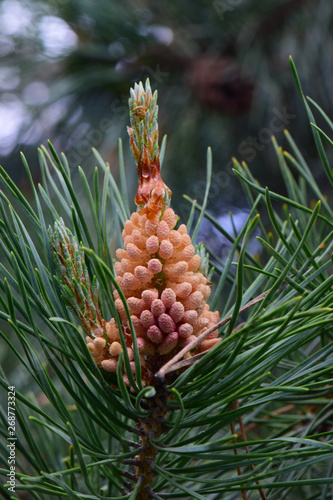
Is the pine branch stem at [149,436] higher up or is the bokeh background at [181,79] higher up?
the bokeh background at [181,79]

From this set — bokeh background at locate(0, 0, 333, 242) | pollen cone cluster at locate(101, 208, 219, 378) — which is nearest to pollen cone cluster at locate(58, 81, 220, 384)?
pollen cone cluster at locate(101, 208, 219, 378)

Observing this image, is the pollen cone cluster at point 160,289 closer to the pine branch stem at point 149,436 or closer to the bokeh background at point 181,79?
the pine branch stem at point 149,436

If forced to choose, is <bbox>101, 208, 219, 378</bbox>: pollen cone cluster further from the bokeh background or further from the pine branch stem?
the bokeh background

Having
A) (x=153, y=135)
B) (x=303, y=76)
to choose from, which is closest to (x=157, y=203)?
(x=153, y=135)

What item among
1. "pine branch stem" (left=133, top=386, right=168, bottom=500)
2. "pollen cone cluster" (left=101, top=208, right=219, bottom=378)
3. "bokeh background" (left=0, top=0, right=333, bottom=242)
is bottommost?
"pine branch stem" (left=133, top=386, right=168, bottom=500)

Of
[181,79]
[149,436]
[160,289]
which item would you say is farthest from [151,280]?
[181,79]

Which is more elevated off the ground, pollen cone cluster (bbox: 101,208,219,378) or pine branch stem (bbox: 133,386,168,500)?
pollen cone cluster (bbox: 101,208,219,378)

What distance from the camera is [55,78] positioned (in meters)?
1.38

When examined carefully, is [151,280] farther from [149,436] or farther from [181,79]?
[181,79]

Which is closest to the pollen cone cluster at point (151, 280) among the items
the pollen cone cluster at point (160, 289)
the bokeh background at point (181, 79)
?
the pollen cone cluster at point (160, 289)

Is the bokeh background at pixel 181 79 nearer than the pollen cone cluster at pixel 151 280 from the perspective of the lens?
No

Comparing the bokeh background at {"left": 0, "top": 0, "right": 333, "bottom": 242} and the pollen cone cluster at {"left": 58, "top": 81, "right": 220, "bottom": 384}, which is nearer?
the pollen cone cluster at {"left": 58, "top": 81, "right": 220, "bottom": 384}

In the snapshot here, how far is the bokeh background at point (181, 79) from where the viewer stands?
115 cm

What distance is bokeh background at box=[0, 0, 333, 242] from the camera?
1.15m
